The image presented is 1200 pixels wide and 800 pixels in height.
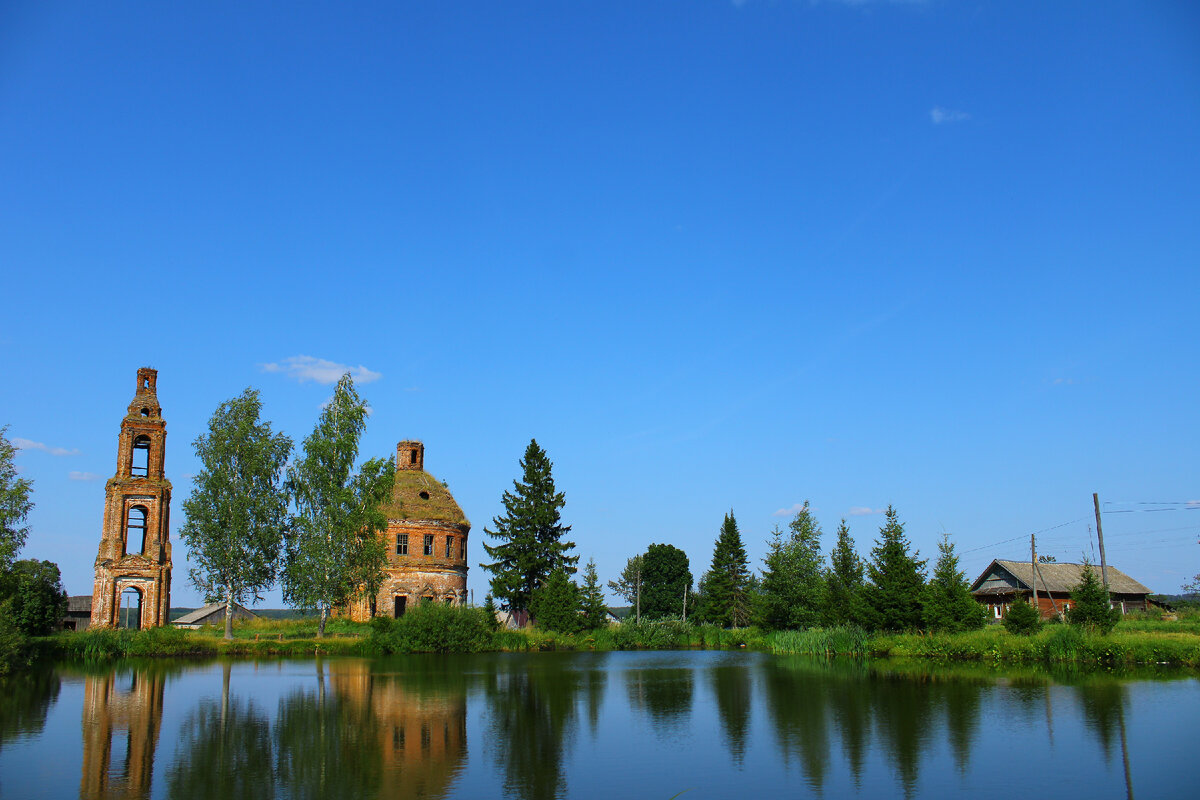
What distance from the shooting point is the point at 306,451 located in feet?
162

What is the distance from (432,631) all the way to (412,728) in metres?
29.4

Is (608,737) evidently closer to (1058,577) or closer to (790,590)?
(790,590)

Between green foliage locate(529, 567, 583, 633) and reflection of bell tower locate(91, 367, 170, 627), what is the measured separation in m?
22.1

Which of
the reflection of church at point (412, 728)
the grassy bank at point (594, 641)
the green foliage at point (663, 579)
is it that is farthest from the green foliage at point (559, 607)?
the green foliage at point (663, 579)

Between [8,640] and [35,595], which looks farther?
[35,595]

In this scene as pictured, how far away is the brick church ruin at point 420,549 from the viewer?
56.1m

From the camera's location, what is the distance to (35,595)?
45.7 m

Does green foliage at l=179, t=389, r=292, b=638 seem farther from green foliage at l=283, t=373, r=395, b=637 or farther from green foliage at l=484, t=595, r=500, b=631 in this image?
green foliage at l=484, t=595, r=500, b=631

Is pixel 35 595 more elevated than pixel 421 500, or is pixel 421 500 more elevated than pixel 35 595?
pixel 421 500

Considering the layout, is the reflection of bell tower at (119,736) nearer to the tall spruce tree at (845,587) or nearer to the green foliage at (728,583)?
the tall spruce tree at (845,587)

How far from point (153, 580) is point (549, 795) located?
42.6 meters

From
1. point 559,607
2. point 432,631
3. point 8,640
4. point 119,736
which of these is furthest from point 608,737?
point 559,607

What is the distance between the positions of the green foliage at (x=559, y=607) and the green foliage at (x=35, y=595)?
27815 millimetres

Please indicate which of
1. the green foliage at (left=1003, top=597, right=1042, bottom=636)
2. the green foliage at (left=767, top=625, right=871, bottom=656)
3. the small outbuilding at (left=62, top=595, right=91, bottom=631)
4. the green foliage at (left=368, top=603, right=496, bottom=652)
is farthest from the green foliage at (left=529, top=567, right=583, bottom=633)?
the small outbuilding at (left=62, top=595, right=91, bottom=631)
